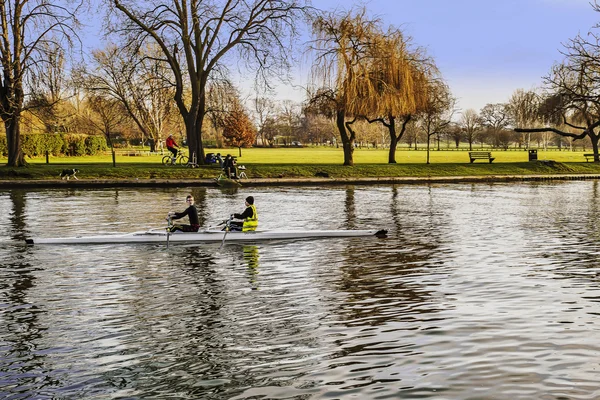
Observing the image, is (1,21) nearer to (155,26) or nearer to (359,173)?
(155,26)

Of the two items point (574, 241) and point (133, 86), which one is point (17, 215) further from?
point (133, 86)

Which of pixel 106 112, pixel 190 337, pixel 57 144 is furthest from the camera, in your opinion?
pixel 57 144

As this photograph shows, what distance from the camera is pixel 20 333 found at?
368 inches

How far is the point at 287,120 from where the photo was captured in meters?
168

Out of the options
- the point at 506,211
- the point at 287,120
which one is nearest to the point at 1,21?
the point at 506,211

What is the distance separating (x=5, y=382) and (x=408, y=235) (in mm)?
13610

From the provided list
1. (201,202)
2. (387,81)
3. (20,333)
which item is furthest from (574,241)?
(387,81)

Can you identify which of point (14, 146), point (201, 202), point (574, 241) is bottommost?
point (574, 241)

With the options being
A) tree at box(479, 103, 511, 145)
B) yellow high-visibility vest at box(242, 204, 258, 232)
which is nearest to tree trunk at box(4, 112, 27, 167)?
yellow high-visibility vest at box(242, 204, 258, 232)

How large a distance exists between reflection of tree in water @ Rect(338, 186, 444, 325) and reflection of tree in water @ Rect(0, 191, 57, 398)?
4.43 m

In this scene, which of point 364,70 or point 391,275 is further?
point 364,70

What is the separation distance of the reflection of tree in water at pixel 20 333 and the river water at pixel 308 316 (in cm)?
3

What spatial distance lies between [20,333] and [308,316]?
4.18 m

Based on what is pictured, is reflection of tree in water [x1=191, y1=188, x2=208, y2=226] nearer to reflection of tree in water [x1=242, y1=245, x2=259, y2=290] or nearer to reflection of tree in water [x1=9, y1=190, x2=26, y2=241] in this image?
reflection of tree in water [x1=242, y1=245, x2=259, y2=290]
